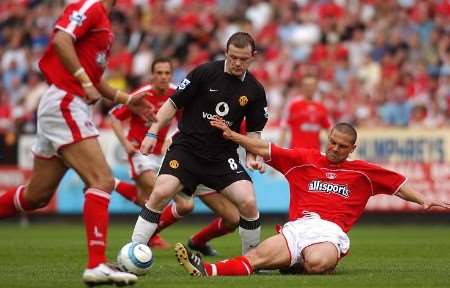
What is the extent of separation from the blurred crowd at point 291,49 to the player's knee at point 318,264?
41.5ft

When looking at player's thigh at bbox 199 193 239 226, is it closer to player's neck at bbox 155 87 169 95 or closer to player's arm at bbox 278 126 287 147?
player's neck at bbox 155 87 169 95

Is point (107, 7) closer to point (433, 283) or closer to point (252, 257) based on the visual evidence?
point (252, 257)


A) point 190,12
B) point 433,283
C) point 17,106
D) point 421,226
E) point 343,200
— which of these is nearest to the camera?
point 433,283

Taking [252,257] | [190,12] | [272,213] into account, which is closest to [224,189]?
[252,257]

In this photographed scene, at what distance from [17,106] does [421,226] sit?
375 inches

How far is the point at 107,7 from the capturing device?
10180 mm

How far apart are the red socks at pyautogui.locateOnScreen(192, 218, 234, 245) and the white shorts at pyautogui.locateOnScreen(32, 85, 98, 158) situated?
3945 mm

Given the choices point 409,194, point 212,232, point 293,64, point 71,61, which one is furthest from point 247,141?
point 293,64

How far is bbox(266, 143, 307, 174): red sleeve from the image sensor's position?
11.2m

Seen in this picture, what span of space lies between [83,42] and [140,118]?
5267 mm

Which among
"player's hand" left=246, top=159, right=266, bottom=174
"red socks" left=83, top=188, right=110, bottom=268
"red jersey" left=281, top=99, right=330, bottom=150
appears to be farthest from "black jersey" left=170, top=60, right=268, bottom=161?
"red jersey" left=281, top=99, right=330, bottom=150

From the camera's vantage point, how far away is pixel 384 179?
1111 centimetres

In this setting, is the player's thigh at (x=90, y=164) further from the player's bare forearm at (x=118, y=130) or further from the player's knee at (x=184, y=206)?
the player's bare forearm at (x=118, y=130)

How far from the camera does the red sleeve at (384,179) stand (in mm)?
11039
